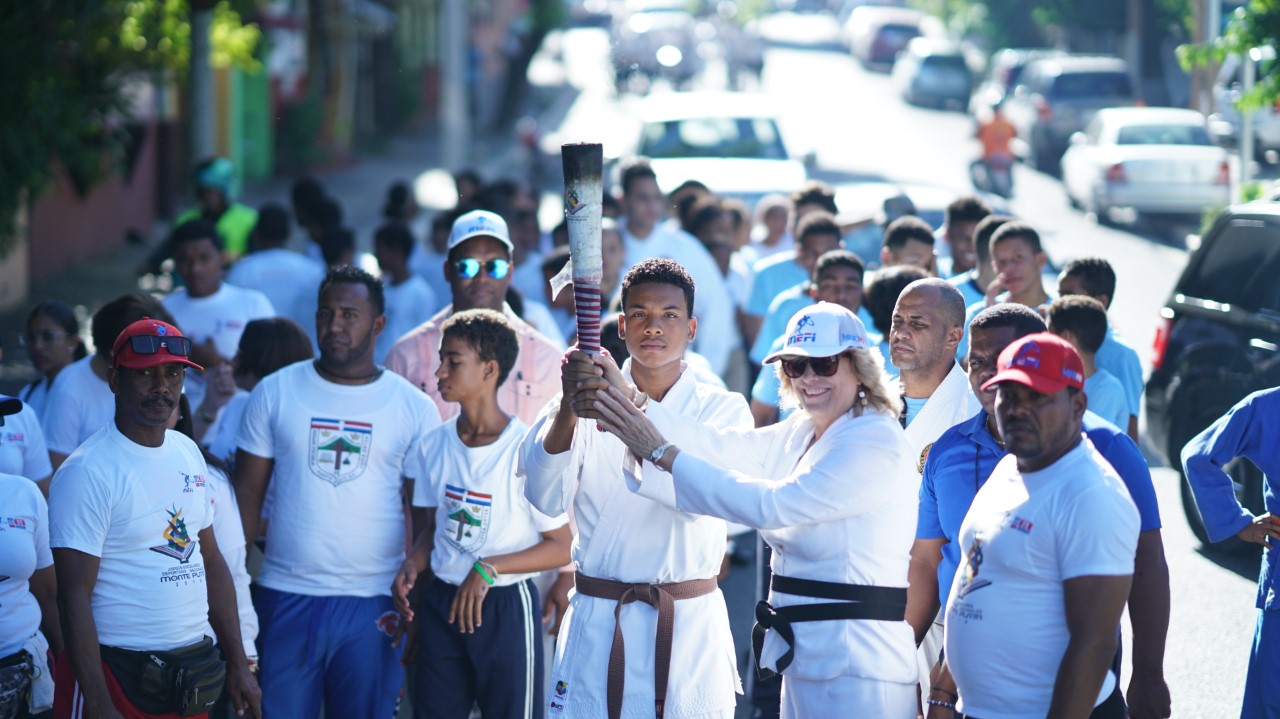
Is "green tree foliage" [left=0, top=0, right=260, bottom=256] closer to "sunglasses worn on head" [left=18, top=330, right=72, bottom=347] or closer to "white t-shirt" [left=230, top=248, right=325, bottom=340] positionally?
"white t-shirt" [left=230, top=248, right=325, bottom=340]

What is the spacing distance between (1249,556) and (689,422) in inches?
224

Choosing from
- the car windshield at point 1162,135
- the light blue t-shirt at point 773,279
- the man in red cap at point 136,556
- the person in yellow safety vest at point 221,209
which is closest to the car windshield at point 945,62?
the car windshield at point 1162,135

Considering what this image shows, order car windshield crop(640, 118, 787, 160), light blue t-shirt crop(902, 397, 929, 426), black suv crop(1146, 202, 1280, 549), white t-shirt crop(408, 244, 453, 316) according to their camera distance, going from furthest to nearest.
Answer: car windshield crop(640, 118, 787, 160) → white t-shirt crop(408, 244, 453, 316) → black suv crop(1146, 202, 1280, 549) → light blue t-shirt crop(902, 397, 929, 426)

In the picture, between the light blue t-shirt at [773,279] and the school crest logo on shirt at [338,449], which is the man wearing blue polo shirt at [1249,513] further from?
the light blue t-shirt at [773,279]

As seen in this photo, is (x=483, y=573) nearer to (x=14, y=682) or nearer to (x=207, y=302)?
(x=14, y=682)

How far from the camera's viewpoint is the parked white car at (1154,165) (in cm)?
2245

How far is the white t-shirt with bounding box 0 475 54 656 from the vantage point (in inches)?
197

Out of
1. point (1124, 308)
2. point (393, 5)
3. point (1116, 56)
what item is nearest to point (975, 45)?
point (1116, 56)

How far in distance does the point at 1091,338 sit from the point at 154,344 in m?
3.64

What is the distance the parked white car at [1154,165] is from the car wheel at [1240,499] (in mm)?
13784

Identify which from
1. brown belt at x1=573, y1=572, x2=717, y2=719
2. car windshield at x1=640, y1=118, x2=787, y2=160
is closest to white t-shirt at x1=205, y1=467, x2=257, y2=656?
brown belt at x1=573, y1=572, x2=717, y2=719

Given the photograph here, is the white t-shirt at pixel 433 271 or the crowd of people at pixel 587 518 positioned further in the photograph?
the white t-shirt at pixel 433 271

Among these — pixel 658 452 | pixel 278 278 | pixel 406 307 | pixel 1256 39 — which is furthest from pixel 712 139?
pixel 658 452

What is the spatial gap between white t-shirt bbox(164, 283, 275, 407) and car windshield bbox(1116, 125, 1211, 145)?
59.2 feet
